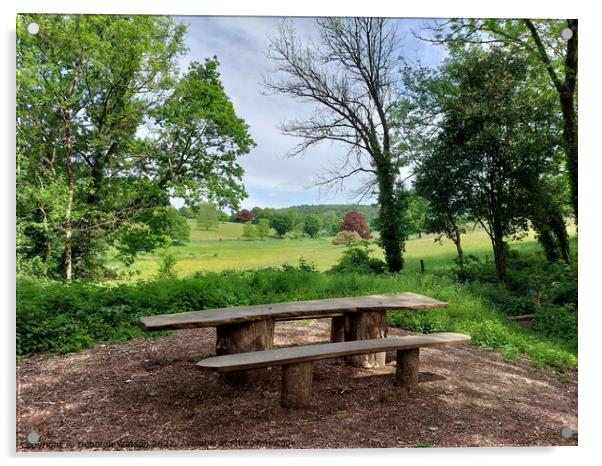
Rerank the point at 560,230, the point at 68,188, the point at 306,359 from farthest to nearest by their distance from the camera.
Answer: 1. the point at 560,230
2. the point at 68,188
3. the point at 306,359

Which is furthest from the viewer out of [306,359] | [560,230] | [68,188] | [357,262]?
[357,262]

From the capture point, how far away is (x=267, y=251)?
196 inches

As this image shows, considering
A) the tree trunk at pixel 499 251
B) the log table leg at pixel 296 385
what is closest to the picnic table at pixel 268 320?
the log table leg at pixel 296 385

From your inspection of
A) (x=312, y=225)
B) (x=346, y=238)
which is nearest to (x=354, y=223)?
(x=346, y=238)

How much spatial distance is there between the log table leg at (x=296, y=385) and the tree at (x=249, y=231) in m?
1.68

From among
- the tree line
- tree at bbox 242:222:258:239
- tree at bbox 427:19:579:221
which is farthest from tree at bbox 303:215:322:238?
tree at bbox 427:19:579:221

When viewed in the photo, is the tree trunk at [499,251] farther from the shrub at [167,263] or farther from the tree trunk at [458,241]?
the shrub at [167,263]

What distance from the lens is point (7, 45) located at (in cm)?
421

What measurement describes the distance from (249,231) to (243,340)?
1.30m

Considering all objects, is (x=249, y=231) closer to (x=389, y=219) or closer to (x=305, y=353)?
(x=389, y=219)

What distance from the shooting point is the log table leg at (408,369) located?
401cm

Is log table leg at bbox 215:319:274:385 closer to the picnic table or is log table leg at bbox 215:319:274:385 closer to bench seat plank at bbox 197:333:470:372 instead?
the picnic table

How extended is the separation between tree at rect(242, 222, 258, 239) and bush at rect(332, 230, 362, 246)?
801mm

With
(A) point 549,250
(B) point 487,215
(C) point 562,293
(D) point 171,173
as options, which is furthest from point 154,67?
(C) point 562,293
